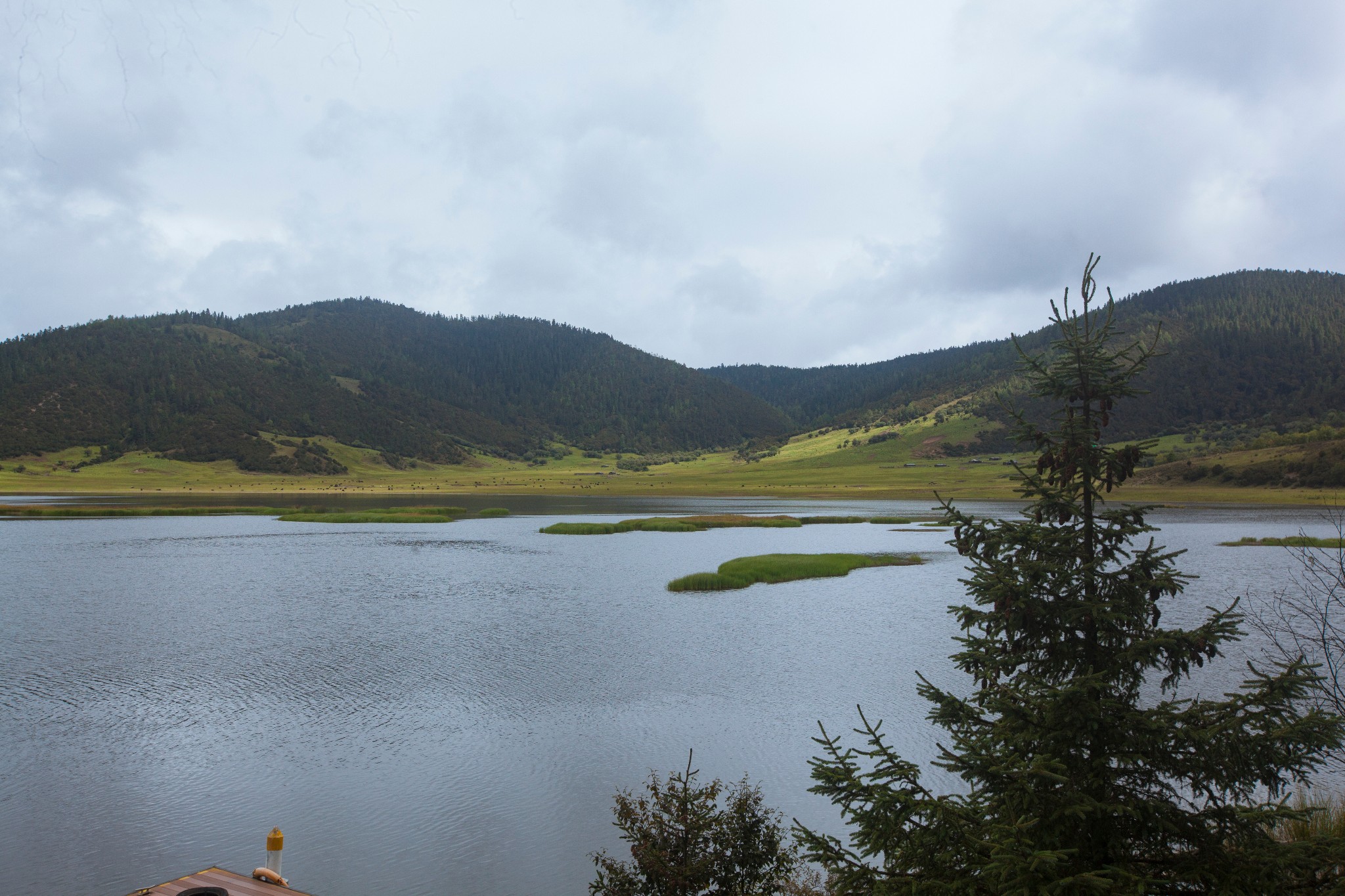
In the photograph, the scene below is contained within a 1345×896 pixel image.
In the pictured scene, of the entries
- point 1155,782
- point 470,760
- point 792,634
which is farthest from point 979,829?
point 792,634

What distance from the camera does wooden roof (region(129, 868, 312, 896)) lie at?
412 inches

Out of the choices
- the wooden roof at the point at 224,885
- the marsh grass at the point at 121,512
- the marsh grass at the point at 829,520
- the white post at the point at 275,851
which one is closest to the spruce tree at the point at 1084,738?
the wooden roof at the point at 224,885

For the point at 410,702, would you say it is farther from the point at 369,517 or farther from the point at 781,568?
the point at 369,517

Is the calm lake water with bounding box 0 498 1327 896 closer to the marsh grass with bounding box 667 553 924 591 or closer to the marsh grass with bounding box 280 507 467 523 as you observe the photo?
the marsh grass with bounding box 667 553 924 591

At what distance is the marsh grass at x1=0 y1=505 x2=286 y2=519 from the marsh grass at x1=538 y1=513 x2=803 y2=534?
45.0 m

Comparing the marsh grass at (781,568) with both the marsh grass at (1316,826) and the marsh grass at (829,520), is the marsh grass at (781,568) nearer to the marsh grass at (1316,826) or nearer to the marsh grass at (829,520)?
the marsh grass at (829,520)

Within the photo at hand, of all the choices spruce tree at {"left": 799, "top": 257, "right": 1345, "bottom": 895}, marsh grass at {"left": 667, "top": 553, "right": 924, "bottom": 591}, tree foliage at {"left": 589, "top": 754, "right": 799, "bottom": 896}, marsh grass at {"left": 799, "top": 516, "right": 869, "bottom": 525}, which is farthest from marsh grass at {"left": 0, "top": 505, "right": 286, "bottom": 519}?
spruce tree at {"left": 799, "top": 257, "right": 1345, "bottom": 895}

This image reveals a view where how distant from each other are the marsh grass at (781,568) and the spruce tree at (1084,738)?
37.1 metres

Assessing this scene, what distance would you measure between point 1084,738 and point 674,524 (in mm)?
73657

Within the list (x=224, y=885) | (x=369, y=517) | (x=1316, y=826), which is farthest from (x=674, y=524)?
(x=224, y=885)

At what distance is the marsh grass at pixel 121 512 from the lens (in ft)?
302

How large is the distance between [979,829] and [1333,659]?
21852mm

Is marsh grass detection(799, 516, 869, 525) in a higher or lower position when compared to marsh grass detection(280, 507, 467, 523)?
lower

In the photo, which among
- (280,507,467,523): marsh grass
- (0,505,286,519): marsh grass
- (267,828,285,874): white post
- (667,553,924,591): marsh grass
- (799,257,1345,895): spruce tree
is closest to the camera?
(799,257,1345,895): spruce tree
